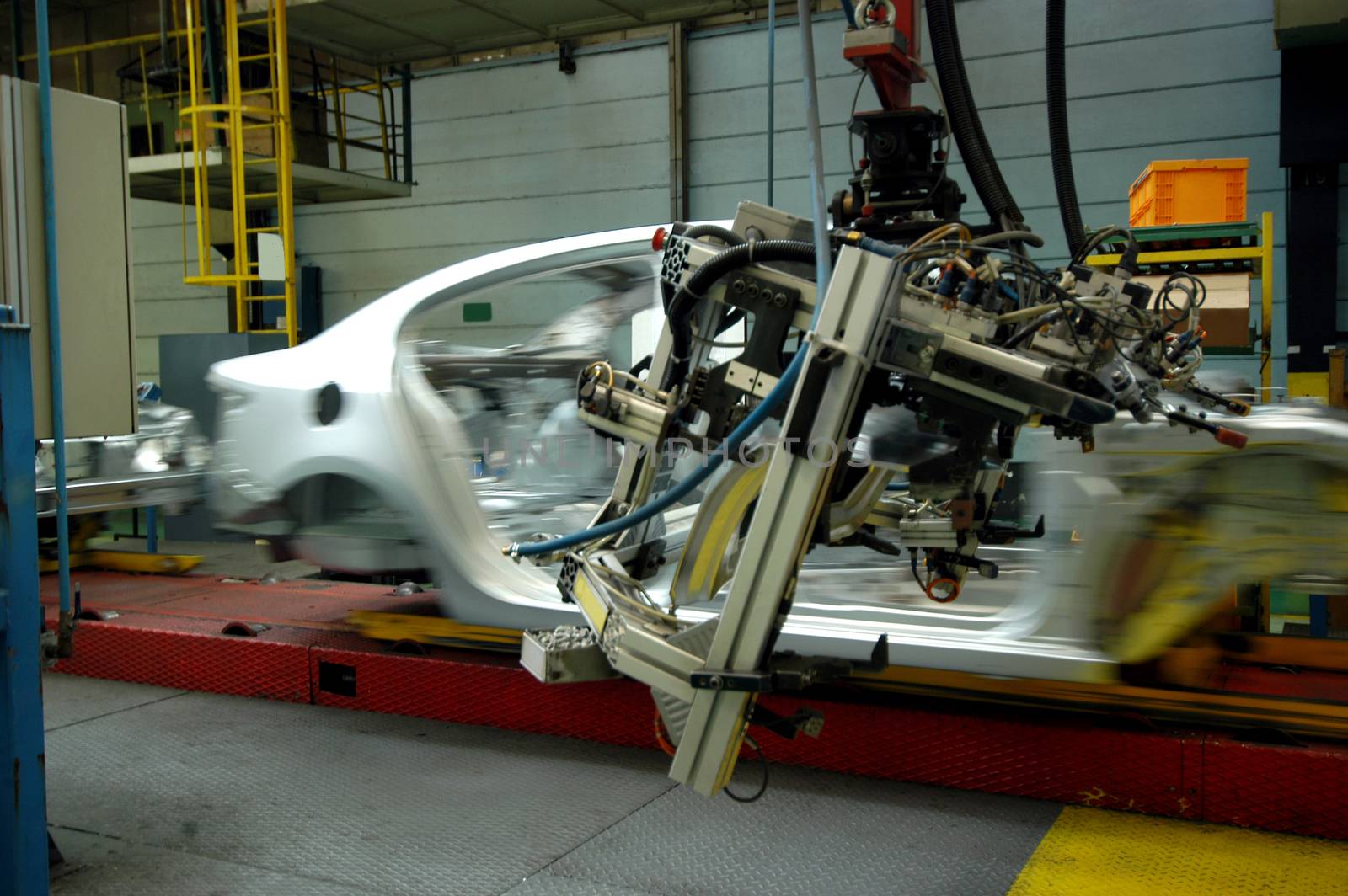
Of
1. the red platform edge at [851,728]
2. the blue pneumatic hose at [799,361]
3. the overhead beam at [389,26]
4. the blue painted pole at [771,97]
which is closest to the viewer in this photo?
the blue pneumatic hose at [799,361]

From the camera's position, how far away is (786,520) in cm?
232

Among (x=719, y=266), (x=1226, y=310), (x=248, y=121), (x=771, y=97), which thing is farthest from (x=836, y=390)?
(x=248, y=121)

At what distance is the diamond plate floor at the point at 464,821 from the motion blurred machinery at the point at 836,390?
0.39 m

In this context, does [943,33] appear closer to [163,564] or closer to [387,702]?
[387,702]

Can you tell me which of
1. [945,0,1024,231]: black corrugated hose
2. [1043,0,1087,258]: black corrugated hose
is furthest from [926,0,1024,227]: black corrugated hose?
[1043,0,1087,258]: black corrugated hose

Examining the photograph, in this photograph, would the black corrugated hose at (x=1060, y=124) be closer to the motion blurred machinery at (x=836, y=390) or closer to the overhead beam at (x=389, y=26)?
the motion blurred machinery at (x=836, y=390)

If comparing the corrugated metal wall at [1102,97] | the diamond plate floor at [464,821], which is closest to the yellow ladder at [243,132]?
the corrugated metal wall at [1102,97]

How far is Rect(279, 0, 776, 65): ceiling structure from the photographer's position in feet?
28.7

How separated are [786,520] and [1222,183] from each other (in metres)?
3.75

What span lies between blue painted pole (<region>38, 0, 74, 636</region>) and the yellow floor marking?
2.39m

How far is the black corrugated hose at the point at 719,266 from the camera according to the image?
2.53 metres

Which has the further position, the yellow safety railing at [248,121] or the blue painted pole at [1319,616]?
the yellow safety railing at [248,121]

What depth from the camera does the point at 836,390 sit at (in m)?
2.28

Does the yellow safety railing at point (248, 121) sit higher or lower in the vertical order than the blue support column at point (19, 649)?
higher
